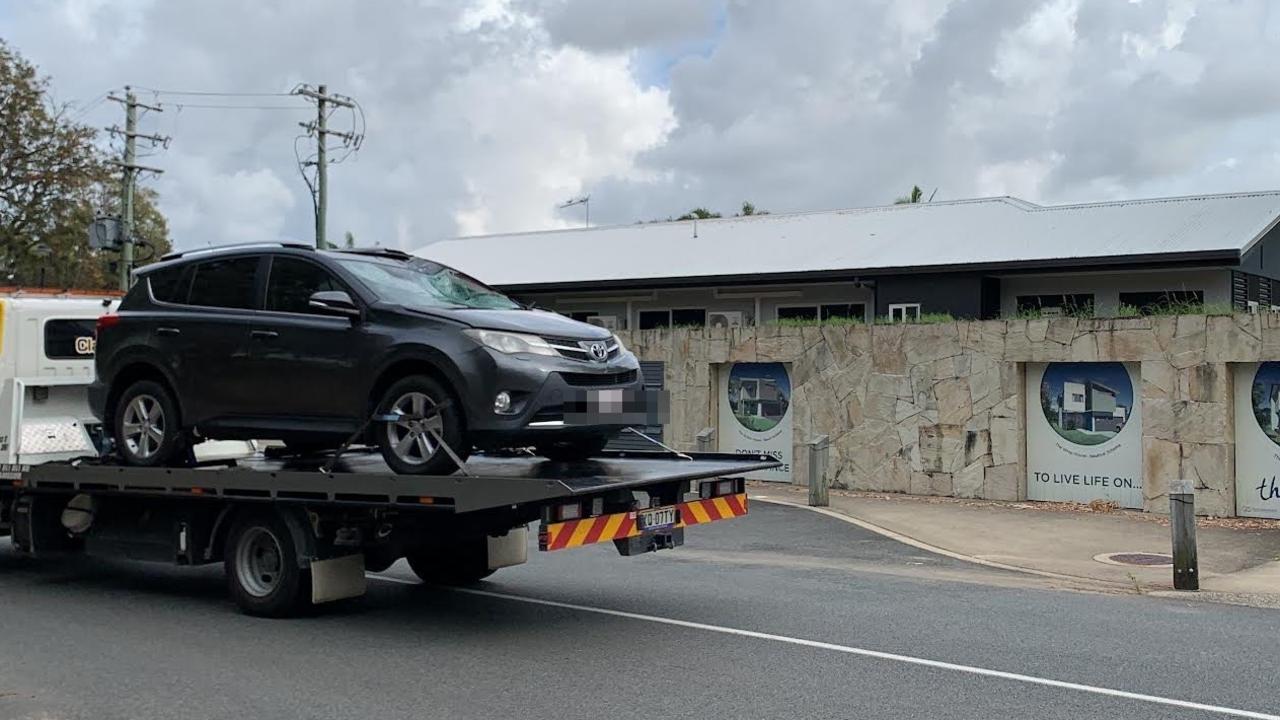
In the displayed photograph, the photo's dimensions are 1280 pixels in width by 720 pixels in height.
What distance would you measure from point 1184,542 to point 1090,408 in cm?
634

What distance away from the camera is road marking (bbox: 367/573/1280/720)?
6.19 meters

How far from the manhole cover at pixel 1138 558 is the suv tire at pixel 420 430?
7495 mm

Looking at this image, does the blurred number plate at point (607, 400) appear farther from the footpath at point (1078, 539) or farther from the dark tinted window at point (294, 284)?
the footpath at point (1078, 539)

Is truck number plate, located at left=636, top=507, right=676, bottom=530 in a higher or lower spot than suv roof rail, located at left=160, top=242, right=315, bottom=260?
lower

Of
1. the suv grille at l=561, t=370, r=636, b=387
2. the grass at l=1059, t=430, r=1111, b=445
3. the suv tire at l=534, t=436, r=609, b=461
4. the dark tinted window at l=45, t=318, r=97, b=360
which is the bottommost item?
the grass at l=1059, t=430, r=1111, b=445

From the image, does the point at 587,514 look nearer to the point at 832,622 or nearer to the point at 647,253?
the point at 832,622

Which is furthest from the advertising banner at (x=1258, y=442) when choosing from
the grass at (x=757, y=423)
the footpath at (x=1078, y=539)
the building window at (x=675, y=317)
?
the building window at (x=675, y=317)

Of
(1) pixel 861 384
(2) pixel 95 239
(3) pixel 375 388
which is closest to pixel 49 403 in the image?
(3) pixel 375 388

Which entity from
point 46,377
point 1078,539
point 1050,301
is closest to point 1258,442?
point 1078,539

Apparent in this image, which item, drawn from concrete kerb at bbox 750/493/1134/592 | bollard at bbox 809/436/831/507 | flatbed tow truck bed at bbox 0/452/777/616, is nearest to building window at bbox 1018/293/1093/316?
bollard at bbox 809/436/831/507

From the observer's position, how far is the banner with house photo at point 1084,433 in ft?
51.9

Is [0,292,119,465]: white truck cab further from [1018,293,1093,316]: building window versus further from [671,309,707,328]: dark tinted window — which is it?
[671,309,707,328]: dark tinted window

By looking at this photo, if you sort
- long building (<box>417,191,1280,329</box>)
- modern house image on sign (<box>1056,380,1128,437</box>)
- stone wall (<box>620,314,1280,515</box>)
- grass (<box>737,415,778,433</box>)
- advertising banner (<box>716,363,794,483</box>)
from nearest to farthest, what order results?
stone wall (<box>620,314,1280,515</box>) → modern house image on sign (<box>1056,380,1128,437</box>) → advertising banner (<box>716,363,794,483</box>) → grass (<box>737,415,778,433</box>) → long building (<box>417,191,1280,329</box>)

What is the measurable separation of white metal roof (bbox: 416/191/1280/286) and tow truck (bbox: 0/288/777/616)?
51.4 ft
